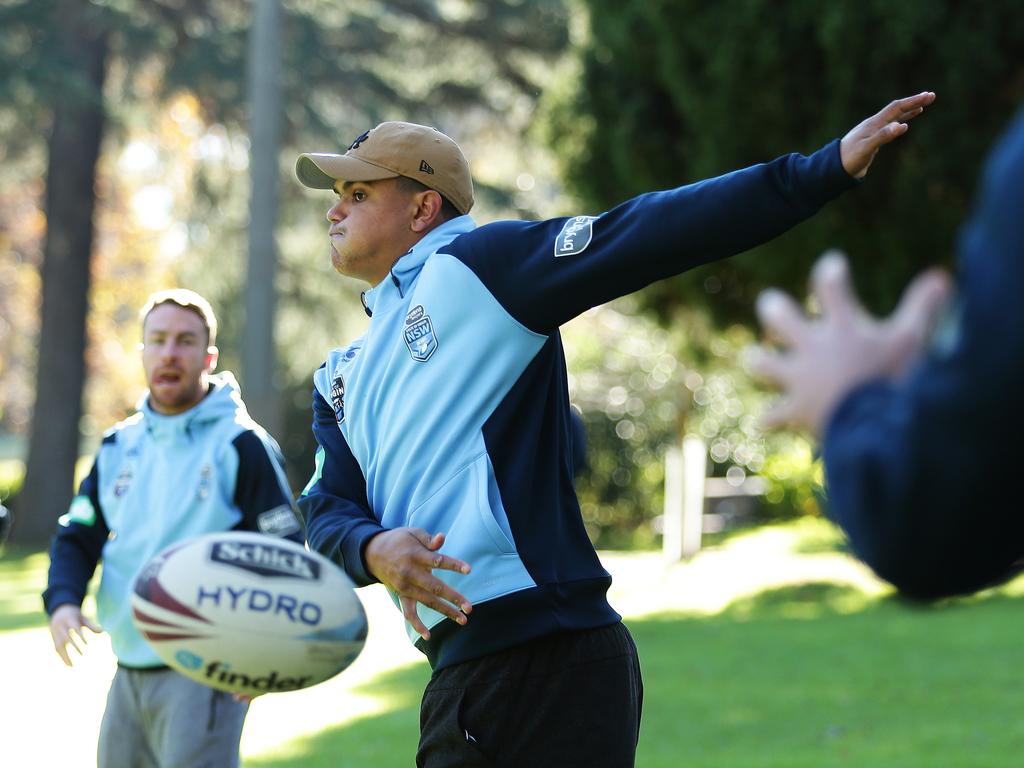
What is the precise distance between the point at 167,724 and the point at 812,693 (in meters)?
6.79

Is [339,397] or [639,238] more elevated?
[639,238]

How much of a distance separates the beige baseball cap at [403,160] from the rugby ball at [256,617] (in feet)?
3.34

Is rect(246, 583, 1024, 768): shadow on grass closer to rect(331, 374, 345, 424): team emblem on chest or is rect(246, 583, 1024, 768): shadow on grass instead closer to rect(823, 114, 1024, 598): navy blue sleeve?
rect(331, 374, 345, 424): team emblem on chest

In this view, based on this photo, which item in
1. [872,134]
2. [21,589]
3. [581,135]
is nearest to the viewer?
[872,134]

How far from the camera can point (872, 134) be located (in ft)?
9.67

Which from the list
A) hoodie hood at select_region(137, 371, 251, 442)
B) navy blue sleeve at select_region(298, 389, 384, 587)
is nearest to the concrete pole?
hoodie hood at select_region(137, 371, 251, 442)

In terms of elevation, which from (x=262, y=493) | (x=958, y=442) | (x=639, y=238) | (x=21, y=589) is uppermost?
(x=639, y=238)

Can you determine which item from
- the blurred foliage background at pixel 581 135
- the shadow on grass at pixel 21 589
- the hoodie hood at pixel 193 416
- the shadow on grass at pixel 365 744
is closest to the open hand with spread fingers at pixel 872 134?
the hoodie hood at pixel 193 416

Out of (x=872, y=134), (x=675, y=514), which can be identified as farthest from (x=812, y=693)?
(x=675, y=514)

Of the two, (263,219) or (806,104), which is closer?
(263,219)

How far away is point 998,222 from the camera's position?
1915 millimetres

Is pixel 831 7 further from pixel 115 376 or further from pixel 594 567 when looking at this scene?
pixel 115 376

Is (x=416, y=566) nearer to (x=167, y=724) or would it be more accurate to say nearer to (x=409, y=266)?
(x=409, y=266)

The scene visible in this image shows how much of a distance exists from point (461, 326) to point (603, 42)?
13.7m
